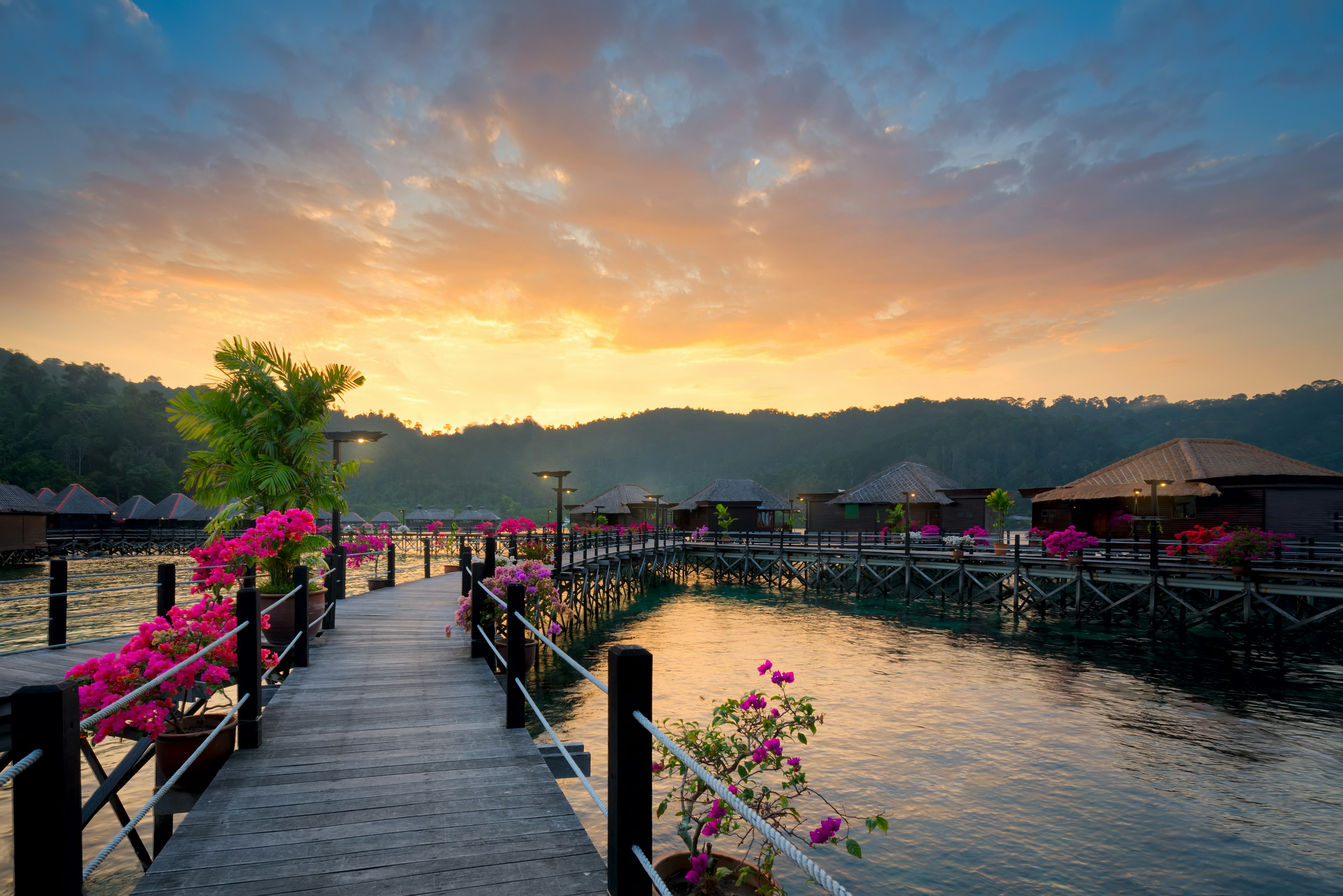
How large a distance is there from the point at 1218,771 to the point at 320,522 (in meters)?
59.4

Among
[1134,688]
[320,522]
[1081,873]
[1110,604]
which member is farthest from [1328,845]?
[320,522]

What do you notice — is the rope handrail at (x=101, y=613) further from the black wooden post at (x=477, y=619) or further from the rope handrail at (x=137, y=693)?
the black wooden post at (x=477, y=619)

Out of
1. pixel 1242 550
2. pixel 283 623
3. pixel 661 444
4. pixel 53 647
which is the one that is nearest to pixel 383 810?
pixel 283 623

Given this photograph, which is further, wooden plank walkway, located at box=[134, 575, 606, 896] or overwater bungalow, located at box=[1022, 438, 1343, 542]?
overwater bungalow, located at box=[1022, 438, 1343, 542]

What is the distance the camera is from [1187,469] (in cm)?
2817

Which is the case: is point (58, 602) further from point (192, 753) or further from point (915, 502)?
point (915, 502)

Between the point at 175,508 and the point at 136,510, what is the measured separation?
11.4 ft

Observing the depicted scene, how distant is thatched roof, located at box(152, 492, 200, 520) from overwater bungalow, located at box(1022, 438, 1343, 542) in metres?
69.2

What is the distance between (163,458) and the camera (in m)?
80.4

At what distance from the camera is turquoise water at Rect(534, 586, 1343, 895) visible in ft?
25.4

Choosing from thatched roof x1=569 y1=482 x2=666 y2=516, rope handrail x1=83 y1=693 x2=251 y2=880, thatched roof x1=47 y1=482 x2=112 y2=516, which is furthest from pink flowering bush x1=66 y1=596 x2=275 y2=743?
thatched roof x1=47 y1=482 x2=112 y2=516

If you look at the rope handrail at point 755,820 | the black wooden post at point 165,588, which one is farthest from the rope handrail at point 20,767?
the black wooden post at point 165,588

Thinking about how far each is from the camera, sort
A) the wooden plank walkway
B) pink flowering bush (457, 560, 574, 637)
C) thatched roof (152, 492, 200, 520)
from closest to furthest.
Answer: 1. the wooden plank walkway
2. pink flowering bush (457, 560, 574, 637)
3. thatched roof (152, 492, 200, 520)

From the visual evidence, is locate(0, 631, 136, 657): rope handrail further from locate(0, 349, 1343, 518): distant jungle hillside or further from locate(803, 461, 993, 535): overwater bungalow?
locate(803, 461, 993, 535): overwater bungalow
